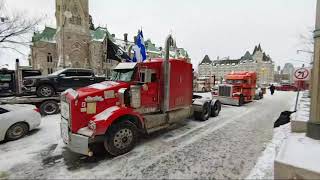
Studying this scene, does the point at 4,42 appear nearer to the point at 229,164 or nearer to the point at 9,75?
the point at 9,75

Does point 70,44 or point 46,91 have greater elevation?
point 70,44

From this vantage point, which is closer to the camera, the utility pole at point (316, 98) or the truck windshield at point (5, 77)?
the utility pole at point (316, 98)

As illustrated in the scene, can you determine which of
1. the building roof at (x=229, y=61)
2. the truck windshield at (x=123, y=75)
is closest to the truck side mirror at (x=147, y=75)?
the truck windshield at (x=123, y=75)

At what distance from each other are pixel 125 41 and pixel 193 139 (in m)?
61.0

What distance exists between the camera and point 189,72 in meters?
8.38

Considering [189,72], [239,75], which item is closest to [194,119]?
[189,72]

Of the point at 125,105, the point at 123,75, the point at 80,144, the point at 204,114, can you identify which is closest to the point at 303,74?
the point at 204,114

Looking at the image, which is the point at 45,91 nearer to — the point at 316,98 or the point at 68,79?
the point at 68,79

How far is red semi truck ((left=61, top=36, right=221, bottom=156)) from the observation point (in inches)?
206

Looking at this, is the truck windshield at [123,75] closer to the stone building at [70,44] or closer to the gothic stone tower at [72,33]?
the stone building at [70,44]

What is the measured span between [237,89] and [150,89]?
1150cm

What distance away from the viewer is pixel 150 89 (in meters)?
6.71

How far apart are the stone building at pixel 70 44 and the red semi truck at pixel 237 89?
97.4ft

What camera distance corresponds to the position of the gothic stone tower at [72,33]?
1777 inches
